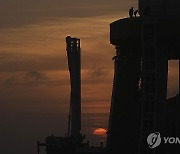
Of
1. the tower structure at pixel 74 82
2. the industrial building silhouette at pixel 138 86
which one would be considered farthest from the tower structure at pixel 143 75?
the tower structure at pixel 74 82

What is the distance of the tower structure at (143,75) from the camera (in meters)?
90.1

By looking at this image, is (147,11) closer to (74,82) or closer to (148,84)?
(148,84)

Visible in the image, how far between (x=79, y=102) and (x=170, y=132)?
73.2 feet

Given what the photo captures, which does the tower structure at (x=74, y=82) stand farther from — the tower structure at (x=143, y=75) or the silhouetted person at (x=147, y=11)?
→ the silhouetted person at (x=147, y=11)

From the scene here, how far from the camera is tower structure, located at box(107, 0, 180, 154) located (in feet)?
295

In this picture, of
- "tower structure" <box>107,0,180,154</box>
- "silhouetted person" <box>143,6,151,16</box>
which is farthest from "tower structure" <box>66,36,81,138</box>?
"silhouetted person" <box>143,6,151,16</box>

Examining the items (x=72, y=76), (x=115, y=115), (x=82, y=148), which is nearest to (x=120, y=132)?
(x=115, y=115)

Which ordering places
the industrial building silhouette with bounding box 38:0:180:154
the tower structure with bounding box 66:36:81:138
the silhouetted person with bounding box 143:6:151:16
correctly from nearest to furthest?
the industrial building silhouette with bounding box 38:0:180:154, the silhouetted person with bounding box 143:6:151:16, the tower structure with bounding box 66:36:81:138

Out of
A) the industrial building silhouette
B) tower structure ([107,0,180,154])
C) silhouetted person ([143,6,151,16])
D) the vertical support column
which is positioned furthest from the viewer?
silhouetted person ([143,6,151,16])

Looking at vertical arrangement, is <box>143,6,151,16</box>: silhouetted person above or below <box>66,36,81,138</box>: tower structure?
above

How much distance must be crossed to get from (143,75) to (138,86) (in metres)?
17.2

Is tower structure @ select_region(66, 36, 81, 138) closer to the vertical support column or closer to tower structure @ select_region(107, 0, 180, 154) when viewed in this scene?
tower structure @ select_region(107, 0, 180, 154)

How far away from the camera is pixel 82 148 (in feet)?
394

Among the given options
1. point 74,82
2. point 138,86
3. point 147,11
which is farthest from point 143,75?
point 74,82
